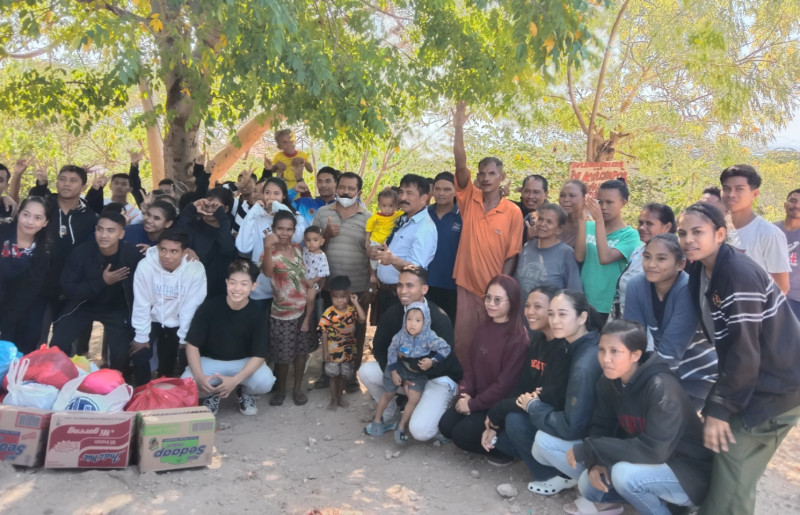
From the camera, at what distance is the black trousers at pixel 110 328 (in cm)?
504

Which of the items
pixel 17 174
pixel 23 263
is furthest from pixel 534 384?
pixel 17 174

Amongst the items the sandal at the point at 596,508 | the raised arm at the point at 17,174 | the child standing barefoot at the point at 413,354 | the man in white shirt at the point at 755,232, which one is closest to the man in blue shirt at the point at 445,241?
the child standing barefoot at the point at 413,354

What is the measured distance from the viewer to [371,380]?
15.8 feet

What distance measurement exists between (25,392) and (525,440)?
323cm

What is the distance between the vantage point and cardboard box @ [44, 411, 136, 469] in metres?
3.74

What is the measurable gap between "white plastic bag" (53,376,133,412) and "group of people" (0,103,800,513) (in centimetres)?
73

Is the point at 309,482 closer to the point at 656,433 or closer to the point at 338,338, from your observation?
the point at 338,338

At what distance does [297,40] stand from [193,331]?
101 inches

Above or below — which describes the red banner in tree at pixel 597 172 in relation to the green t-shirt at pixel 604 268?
above

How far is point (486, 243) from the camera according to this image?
5082 mm

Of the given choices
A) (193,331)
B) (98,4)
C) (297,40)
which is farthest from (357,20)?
(193,331)

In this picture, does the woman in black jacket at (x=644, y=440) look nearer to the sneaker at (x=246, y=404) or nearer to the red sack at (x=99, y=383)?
the sneaker at (x=246, y=404)

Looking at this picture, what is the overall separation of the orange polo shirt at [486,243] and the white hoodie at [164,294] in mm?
2209

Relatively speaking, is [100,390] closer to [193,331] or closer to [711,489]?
[193,331]
